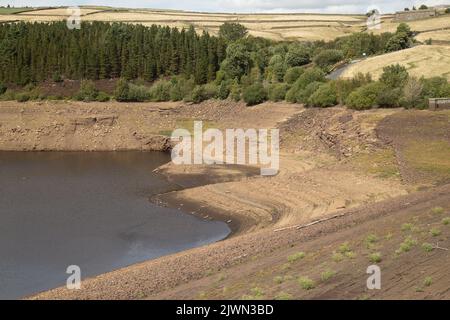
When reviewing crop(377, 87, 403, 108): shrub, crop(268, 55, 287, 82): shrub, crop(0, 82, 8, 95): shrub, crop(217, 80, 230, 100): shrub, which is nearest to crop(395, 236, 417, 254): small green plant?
crop(377, 87, 403, 108): shrub

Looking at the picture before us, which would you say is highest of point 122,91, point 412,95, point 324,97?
point 412,95

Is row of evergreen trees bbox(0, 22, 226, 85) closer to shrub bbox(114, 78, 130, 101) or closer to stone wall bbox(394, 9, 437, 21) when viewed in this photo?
shrub bbox(114, 78, 130, 101)

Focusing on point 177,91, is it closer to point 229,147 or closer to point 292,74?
point 292,74

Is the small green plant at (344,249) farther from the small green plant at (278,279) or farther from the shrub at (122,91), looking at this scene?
the shrub at (122,91)

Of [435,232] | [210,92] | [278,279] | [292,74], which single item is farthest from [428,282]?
[210,92]

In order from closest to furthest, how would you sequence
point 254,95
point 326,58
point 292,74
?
point 254,95 < point 292,74 < point 326,58

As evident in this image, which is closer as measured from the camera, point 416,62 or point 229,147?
point 229,147
